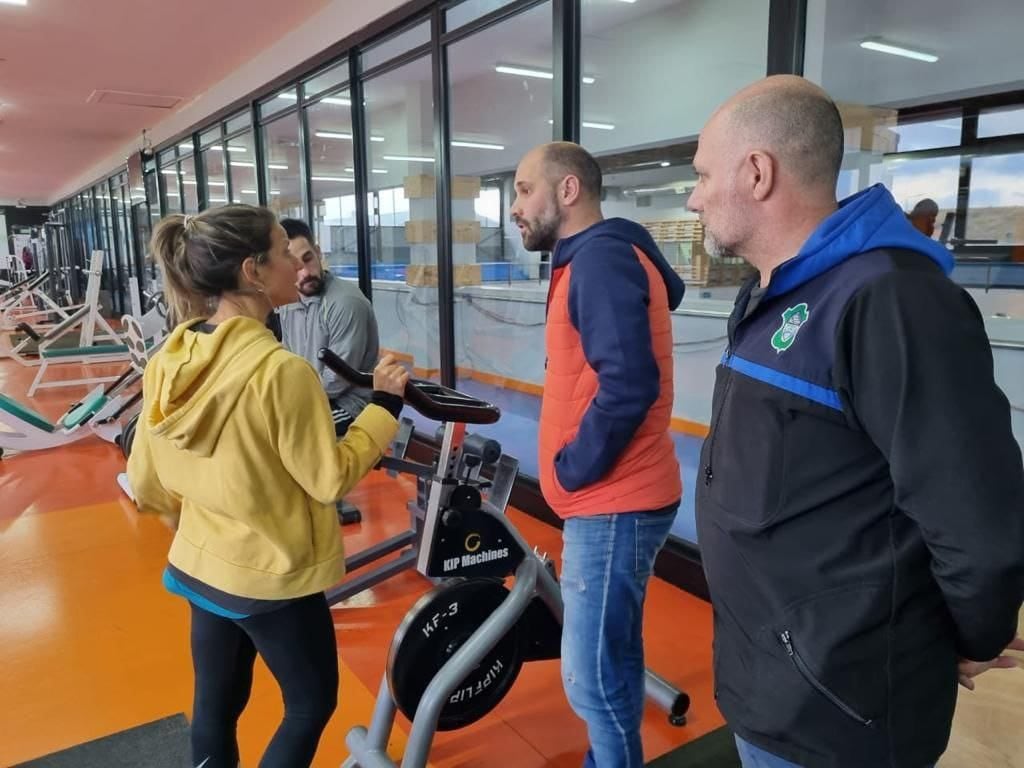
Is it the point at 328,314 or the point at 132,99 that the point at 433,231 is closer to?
the point at 328,314

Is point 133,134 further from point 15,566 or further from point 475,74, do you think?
point 15,566

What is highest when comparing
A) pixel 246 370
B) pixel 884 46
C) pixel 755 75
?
pixel 884 46

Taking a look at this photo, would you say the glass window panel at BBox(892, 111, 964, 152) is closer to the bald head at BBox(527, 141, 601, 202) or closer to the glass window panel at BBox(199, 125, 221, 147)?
the bald head at BBox(527, 141, 601, 202)

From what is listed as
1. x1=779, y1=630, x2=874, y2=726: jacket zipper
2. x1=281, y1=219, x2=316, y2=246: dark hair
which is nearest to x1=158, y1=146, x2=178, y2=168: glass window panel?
x1=281, y1=219, x2=316, y2=246: dark hair

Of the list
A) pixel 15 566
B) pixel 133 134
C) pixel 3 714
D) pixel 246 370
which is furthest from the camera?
pixel 133 134

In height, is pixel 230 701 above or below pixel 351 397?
below

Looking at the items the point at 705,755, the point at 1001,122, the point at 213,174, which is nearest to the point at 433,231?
the point at 705,755

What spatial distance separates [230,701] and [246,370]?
29.7 inches

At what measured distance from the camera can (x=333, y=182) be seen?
6.72 metres

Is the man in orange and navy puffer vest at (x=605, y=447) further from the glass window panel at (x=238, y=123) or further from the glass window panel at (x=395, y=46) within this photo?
the glass window panel at (x=238, y=123)

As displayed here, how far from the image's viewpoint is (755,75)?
4.03 m

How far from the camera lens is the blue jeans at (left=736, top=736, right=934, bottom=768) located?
3.34 ft

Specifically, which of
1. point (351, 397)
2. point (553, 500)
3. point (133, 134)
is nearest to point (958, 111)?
point (351, 397)

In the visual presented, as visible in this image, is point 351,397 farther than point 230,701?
Yes
